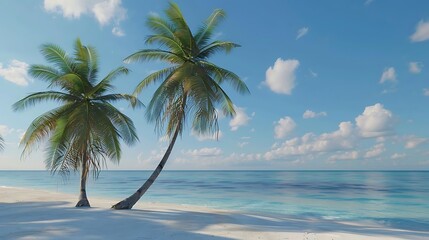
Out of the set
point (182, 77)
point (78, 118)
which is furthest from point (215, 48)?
point (78, 118)

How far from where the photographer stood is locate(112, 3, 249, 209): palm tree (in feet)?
40.0

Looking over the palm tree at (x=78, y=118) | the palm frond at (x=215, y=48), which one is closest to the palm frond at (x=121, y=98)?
the palm tree at (x=78, y=118)

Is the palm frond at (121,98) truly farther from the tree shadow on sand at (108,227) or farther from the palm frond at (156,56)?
the tree shadow on sand at (108,227)

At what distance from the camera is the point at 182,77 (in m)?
12.1

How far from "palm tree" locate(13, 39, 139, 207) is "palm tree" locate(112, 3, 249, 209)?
5.35 ft

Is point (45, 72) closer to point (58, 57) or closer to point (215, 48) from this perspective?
point (58, 57)

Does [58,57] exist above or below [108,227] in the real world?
above

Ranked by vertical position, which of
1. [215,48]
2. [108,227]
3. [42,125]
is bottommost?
[108,227]

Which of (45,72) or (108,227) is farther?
(45,72)

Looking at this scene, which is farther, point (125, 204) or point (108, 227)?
point (125, 204)

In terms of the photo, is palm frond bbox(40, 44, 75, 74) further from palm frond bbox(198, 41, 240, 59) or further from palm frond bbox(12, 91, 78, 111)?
palm frond bbox(198, 41, 240, 59)

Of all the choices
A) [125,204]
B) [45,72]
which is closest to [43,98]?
[45,72]

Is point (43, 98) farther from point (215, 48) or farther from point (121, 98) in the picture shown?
point (215, 48)

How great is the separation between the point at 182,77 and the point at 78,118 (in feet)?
14.5
